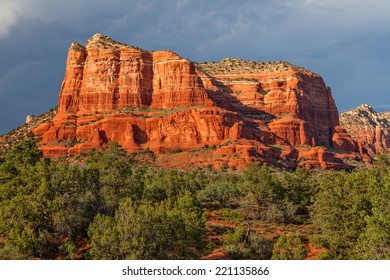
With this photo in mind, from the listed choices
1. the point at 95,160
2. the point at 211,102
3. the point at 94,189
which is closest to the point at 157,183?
the point at 95,160

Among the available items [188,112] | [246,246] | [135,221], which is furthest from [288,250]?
[188,112]

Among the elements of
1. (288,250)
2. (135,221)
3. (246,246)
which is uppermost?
(135,221)

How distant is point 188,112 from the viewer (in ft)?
427

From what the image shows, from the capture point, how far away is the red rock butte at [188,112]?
12350 centimetres

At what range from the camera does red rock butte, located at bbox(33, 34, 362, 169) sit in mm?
123500

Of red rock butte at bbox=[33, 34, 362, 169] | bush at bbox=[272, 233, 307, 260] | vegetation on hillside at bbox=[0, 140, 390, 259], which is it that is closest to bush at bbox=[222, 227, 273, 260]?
vegetation on hillside at bbox=[0, 140, 390, 259]

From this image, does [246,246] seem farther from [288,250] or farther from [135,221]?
[135,221]

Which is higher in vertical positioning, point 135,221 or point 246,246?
point 135,221

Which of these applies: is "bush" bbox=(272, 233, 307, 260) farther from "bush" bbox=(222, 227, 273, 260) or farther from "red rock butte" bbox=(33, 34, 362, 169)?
"red rock butte" bbox=(33, 34, 362, 169)

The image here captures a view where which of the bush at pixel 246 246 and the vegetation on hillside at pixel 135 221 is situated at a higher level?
the vegetation on hillside at pixel 135 221

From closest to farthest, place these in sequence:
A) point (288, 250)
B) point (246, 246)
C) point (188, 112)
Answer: point (288, 250) < point (246, 246) < point (188, 112)

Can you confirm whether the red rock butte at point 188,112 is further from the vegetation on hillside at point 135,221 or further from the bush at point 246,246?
the bush at point 246,246

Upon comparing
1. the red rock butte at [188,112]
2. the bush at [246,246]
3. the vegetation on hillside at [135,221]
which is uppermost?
the red rock butte at [188,112]

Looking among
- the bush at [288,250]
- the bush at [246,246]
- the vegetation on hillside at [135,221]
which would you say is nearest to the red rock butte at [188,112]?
the vegetation on hillside at [135,221]
